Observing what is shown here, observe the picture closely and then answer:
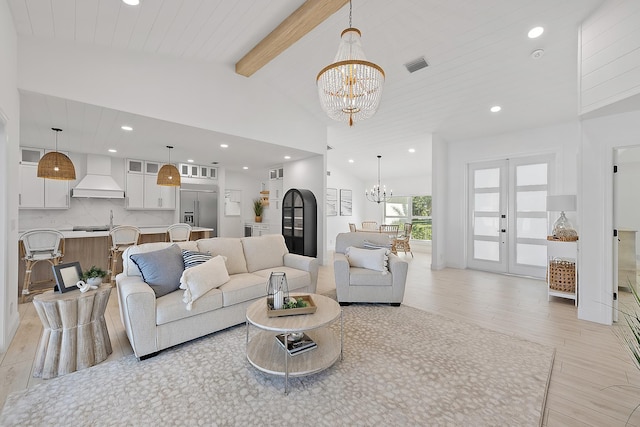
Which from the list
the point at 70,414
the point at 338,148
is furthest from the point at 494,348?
Result: the point at 338,148

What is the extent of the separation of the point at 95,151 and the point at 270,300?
5823 millimetres

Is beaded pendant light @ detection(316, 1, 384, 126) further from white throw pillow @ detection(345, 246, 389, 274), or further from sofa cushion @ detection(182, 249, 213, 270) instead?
sofa cushion @ detection(182, 249, 213, 270)

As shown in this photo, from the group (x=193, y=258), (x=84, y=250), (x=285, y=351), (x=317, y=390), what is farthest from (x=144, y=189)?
(x=317, y=390)

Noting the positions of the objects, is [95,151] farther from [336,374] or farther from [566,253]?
[566,253]

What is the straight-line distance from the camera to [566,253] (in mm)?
3830

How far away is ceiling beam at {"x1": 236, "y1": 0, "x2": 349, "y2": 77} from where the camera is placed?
308cm

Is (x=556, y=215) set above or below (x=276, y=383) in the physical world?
above

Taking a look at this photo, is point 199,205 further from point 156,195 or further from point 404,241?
point 404,241

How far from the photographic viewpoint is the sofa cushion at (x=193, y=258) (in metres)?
2.88

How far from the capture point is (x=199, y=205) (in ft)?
24.5

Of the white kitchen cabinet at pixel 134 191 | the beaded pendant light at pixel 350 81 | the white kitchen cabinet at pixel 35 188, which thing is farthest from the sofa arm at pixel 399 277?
the white kitchen cabinet at pixel 35 188

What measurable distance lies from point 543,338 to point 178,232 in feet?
18.0

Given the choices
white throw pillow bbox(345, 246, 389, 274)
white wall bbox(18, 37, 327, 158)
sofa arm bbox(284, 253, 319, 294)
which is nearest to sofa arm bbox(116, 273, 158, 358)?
sofa arm bbox(284, 253, 319, 294)

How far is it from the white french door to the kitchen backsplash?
7.42m
